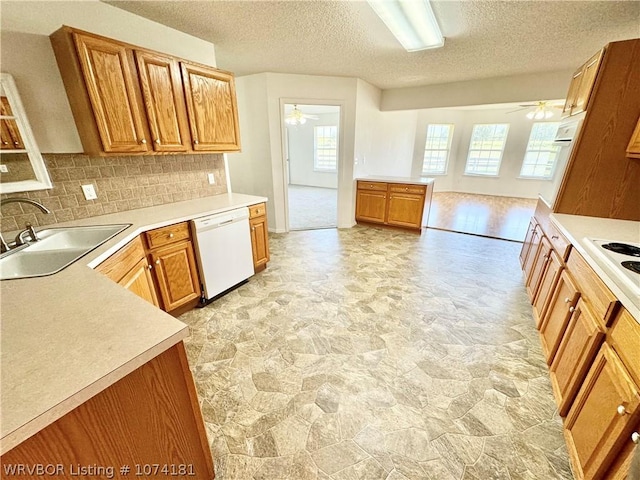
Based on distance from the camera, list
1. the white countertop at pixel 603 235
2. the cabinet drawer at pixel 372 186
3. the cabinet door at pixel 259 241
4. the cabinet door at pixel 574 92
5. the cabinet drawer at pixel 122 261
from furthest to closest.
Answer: the cabinet drawer at pixel 372 186
the cabinet door at pixel 259 241
the cabinet door at pixel 574 92
the cabinet drawer at pixel 122 261
the white countertop at pixel 603 235

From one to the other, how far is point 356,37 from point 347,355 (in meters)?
2.87

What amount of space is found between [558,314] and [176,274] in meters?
2.82

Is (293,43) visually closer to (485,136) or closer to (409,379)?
(409,379)

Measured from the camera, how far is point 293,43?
2621mm

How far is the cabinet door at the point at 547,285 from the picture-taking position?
6.17 ft

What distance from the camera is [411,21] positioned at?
2.05m

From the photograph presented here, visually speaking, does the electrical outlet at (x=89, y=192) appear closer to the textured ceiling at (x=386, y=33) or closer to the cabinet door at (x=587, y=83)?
the textured ceiling at (x=386, y=33)

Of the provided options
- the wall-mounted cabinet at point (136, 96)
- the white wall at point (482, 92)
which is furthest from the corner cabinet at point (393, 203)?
the wall-mounted cabinet at point (136, 96)

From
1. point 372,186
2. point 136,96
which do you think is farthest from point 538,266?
point 136,96

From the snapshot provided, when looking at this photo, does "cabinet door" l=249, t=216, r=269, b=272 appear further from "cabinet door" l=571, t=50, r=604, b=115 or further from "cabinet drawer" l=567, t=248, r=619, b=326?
"cabinet door" l=571, t=50, r=604, b=115

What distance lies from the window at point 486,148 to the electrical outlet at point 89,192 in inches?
334

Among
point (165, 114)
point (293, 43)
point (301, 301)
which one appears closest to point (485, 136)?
point (293, 43)

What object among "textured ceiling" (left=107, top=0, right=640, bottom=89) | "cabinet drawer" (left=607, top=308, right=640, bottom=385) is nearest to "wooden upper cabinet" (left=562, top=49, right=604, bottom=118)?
"textured ceiling" (left=107, top=0, right=640, bottom=89)

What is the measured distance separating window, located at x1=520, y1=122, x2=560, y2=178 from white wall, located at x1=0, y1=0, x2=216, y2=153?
853cm
